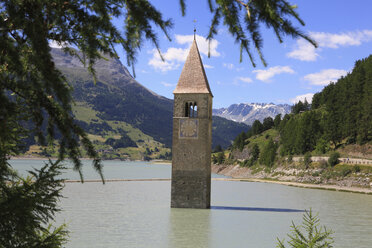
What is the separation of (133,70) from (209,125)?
3827cm

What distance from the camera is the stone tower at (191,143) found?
40.6 metres

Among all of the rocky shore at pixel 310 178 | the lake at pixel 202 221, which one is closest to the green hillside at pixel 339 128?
the rocky shore at pixel 310 178

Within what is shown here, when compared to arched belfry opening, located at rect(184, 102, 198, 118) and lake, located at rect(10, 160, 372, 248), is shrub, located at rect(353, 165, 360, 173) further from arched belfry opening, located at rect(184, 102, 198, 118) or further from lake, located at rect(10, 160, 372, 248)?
arched belfry opening, located at rect(184, 102, 198, 118)

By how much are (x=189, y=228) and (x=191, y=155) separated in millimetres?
9824

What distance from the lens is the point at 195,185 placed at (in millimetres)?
40625

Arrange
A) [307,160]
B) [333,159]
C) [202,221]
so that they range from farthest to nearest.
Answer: [307,160], [333,159], [202,221]

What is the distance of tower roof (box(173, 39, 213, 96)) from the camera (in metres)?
41.9

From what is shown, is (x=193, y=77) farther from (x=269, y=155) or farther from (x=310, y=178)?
(x=269, y=155)

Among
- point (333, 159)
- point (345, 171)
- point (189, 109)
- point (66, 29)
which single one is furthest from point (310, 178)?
point (66, 29)

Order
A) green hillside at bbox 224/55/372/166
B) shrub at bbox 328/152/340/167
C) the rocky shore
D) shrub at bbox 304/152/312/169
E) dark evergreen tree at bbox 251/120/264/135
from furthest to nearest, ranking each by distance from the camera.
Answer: dark evergreen tree at bbox 251/120/264/135, shrub at bbox 304/152/312/169, green hillside at bbox 224/55/372/166, shrub at bbox 328/152/340/167, the rocky shore

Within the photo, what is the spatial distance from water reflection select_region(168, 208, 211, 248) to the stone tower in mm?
1371

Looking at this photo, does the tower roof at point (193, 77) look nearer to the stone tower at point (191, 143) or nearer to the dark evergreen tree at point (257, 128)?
the stone tower at point (191, 143)

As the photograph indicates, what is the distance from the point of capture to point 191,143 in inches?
1622

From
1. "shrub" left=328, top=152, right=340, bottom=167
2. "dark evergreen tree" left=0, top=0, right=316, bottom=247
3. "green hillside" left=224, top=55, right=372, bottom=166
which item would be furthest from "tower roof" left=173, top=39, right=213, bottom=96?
"green hillside" left=224, top=55, right=372, bottom=166
